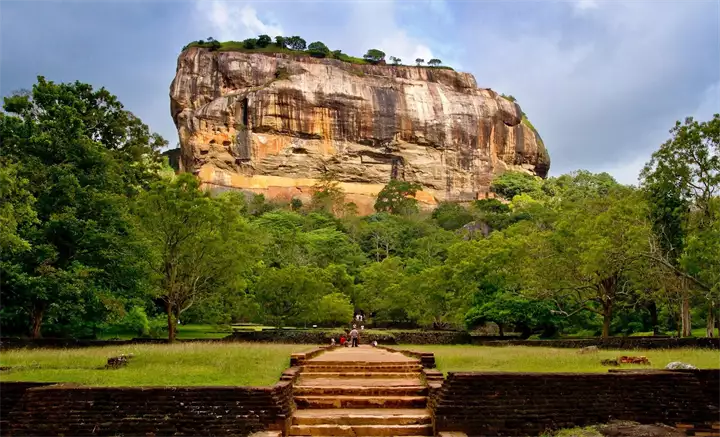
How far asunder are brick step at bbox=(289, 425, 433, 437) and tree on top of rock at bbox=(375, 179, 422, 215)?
65.0m

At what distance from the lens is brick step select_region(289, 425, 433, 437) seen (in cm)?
914

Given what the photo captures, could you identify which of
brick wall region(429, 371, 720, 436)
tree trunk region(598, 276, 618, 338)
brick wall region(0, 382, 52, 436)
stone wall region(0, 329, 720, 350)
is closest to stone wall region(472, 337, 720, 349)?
stone wall region(0, 329, 720, 350)

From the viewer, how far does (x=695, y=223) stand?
2152 cm

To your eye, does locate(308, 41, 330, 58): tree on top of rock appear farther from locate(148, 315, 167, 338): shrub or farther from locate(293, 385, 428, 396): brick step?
locate(293, 385, 428, 396): brick step

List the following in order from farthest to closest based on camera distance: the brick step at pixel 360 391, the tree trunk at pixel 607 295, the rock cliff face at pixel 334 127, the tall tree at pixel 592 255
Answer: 1. the rock cliff face at pixel 334 127
2. the tree trunk at pixel 607 295
3. the tall tree at pixel 592 255
4. the brick step at pixel 360 391

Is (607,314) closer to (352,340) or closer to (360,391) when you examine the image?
(352,340)

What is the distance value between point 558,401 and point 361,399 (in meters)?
2.93

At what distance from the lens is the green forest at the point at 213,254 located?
19859 mm

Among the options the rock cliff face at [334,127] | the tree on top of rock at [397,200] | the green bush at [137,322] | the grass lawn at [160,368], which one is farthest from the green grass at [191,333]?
the rock cliff face at [334,127]

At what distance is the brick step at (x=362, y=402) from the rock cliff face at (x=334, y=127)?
72401 mm

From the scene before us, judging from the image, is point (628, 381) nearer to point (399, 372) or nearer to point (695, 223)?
point (399, 372)

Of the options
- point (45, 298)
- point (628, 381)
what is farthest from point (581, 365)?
point (45, 298)

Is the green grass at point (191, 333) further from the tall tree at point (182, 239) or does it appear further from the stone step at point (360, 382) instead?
the stone step at point (360, 382)

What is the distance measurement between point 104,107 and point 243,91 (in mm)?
59990
